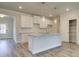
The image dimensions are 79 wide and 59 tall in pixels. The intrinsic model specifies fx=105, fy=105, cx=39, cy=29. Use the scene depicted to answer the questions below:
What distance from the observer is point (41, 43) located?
186 inches

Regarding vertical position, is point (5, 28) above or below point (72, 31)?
above

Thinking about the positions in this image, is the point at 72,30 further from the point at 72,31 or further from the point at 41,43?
the point at 41,43

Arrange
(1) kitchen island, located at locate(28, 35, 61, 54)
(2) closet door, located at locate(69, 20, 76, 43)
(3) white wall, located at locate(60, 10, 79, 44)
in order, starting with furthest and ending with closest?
1. (2) closet door, located at locate(69, 20, 76, 43)
2. (3) white wall, located at locate(60, 10, 79, 44)
3. (1) kitchen island, located at locate(28, 35, 61, 54)

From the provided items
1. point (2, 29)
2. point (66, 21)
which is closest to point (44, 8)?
point (66, 21)

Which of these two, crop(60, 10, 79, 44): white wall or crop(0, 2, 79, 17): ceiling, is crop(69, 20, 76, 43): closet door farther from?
crop(0, 2, 79, 17): ceiling

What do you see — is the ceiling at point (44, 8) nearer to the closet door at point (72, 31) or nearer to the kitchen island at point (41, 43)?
the closet door at point (72, 31)

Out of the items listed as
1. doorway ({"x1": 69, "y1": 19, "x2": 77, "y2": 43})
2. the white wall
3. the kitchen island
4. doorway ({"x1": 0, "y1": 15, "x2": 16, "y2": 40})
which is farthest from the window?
doorway ({"x1": 69, "y1": 19, "x2": 77, "y2": 43})

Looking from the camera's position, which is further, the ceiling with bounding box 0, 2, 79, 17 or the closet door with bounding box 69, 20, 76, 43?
the closet door with bounding box 69, 20, 76, 43

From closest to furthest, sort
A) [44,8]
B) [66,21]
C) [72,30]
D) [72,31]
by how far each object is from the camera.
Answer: [44,8] → [66,21] → [72,30] → [72,31]

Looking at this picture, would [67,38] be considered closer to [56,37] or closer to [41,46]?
[56,37]

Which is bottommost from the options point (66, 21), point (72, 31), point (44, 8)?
point (72, 31)

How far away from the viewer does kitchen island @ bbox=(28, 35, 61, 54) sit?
14.6ft

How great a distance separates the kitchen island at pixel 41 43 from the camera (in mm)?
4457

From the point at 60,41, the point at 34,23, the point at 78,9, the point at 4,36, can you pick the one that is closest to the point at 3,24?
the point at 4,36
